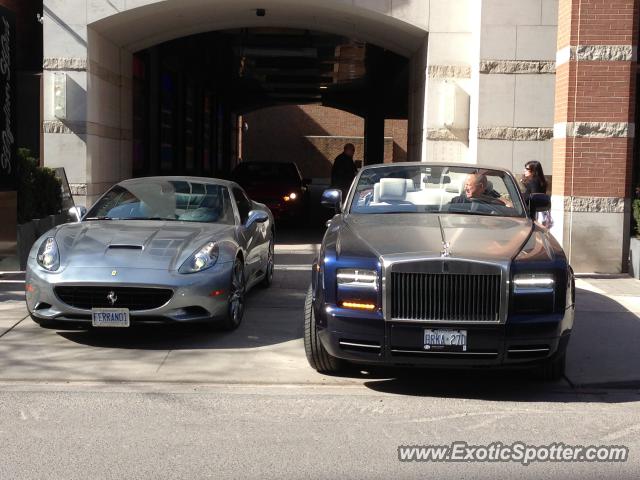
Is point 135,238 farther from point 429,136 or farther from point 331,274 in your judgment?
point 429,136

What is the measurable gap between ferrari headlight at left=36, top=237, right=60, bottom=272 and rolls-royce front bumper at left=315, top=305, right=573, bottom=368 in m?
2.96

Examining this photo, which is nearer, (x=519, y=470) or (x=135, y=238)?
(x=519, y=470)

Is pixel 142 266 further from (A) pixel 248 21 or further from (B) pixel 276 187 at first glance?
(B) pixel 276 187

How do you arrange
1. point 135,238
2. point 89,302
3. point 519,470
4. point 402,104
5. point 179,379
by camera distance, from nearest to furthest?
point 519,470
point 179,379
point 89,302
point 135,238
point 402,104

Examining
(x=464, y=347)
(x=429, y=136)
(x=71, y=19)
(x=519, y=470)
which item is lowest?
(x=519, y=470)

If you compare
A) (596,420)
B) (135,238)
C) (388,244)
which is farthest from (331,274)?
(135,238)

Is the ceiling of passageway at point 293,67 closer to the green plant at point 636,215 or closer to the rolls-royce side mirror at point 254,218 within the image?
the green plant at point 636,215

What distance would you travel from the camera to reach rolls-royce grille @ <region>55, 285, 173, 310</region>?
802cm

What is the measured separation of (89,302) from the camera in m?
8.05

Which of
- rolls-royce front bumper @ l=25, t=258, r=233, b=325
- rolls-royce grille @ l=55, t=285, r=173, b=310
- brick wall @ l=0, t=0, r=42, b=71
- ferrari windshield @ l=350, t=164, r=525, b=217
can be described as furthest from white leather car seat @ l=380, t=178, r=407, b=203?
brick wall @ l=0, t=0, r=42, b=71

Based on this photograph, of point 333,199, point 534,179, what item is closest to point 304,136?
point 534,179

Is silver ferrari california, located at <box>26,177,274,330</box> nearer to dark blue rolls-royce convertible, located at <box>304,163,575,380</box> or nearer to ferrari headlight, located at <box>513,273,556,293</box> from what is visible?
dark blue rolls-royce convertible, located at <box>304,163,575,380</box>

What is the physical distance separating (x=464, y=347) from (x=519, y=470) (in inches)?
55.8

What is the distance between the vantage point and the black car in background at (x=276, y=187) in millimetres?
20906
